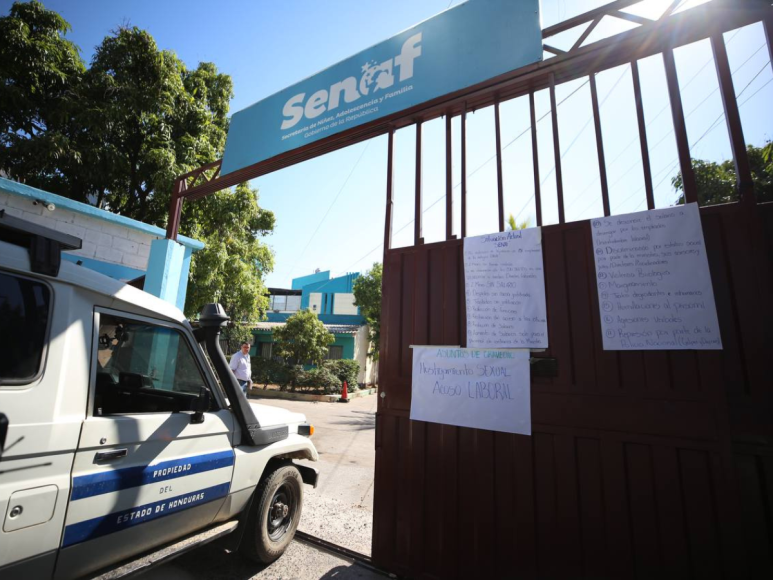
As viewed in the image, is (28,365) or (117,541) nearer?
(28,365)

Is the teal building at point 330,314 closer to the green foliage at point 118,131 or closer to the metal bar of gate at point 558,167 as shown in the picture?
the green foliage at point 118,131

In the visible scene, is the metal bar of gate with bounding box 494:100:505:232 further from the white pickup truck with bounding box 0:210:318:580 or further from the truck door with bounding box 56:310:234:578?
the truck door with bounding box 56:310:234:578

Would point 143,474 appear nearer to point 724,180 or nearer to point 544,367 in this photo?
point 544,367

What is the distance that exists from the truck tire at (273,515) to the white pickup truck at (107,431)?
0.02 m

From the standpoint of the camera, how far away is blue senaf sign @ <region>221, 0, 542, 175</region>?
3.38 m

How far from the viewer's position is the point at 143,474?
2168 millimetres

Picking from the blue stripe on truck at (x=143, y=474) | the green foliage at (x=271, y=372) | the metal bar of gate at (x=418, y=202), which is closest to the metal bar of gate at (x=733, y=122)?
the metal bar of gate at (x=418, y=202)

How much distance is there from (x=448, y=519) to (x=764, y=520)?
1864mm

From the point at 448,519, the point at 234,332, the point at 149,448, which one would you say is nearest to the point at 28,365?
the point at 149,448

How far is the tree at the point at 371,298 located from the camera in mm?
22609

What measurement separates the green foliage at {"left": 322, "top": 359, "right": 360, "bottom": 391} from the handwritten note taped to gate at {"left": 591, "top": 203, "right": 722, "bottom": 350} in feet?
52.8

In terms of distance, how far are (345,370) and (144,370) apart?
15963 millimetres

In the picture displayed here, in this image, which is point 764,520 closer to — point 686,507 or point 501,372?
point 686,507

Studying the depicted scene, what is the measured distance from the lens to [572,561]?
2383 millimetres
